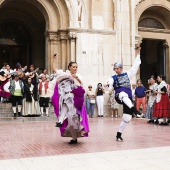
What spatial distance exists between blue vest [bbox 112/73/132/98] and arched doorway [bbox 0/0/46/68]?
1461 cm

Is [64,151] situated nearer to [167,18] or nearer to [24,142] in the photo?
[24,142]

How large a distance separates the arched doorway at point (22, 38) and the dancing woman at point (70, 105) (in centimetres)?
1477

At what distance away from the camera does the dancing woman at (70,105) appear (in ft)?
22.7

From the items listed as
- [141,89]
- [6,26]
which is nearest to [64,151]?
[141,89]

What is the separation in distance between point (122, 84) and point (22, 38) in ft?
52.5

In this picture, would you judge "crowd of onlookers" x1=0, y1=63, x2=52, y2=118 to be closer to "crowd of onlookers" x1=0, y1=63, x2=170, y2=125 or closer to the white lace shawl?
"crowd of onlookers" x1=0, y1=63, x2=170, y2=125

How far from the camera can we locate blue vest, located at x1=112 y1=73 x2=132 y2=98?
24.5ft

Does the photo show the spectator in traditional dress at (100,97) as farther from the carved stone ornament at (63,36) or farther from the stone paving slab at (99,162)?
the stone paving slab at (99,162)

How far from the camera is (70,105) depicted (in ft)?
22.9

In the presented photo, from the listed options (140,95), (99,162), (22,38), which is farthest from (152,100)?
(22,38)

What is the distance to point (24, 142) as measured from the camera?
711 cm

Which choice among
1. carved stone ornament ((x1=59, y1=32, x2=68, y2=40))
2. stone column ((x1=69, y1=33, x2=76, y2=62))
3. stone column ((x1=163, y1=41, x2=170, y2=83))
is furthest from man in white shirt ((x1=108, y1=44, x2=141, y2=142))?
stone column ((x1=163, y1=41, x2=170, y2=83))

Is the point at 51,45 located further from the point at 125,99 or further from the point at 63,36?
the point at 125,99

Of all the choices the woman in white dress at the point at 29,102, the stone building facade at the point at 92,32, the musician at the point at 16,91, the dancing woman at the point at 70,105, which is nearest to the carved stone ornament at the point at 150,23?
the stone building facade at the point at 92,32
